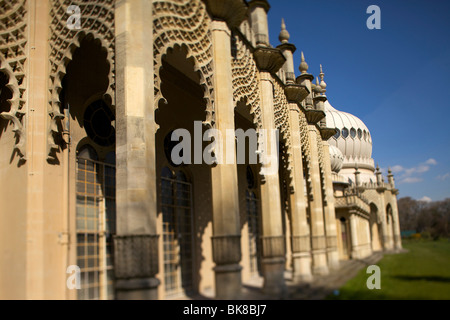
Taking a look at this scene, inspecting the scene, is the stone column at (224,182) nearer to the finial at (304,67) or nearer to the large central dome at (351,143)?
the finial at (304,67)

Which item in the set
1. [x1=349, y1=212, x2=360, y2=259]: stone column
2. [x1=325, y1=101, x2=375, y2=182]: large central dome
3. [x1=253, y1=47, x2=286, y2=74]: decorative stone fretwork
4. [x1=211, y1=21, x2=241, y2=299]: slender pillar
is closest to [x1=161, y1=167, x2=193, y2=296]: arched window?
[x1=211, y1=21, x2=241, y2=299]: slender pillar

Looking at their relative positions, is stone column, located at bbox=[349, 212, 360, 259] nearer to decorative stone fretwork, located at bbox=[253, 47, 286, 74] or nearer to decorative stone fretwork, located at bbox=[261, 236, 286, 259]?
decorative stone fretwork, located at bbox=[261, 236, 286, 259]

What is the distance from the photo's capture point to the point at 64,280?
818 cm

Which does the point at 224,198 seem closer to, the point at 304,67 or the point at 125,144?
the point at 125,144

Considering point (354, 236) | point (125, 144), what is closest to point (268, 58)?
point (125, 144)

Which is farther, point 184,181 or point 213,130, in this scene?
point 184,181

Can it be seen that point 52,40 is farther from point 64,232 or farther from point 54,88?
point 64,232

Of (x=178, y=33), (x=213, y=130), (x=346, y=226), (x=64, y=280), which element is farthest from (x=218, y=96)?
(x=346, y=226)

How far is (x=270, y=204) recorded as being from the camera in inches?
472

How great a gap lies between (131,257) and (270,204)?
630 centimetres

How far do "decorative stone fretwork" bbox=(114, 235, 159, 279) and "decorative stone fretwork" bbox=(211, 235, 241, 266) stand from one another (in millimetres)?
2352

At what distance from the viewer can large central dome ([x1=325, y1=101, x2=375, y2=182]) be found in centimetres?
4219
